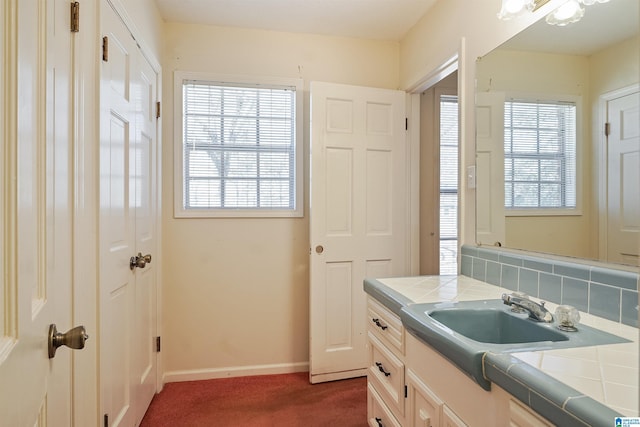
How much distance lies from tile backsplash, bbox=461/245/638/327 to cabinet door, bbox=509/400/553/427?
22.1 inches

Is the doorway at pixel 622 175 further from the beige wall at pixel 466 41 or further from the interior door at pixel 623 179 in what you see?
the beige wall at pixel 466 41

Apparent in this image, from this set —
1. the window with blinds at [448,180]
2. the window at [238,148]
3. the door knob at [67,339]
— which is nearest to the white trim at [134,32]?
the window at [238,148]

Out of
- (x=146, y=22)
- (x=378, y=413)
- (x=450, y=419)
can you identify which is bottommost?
(x=378, y=413)

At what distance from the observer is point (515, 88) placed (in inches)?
58.8

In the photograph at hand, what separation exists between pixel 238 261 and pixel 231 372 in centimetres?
79

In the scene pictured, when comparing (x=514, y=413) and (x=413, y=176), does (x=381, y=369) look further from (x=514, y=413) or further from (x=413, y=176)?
(x=413, y=176)

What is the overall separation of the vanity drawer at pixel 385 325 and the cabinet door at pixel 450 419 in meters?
0.30

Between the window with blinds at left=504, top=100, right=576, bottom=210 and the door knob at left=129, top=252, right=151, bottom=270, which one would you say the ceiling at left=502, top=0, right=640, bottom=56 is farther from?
the door knob at left=129, top=252, right=151, bottom=270

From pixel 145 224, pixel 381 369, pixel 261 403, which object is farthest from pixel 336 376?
pixel 145 224

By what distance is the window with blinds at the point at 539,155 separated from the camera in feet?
4.27

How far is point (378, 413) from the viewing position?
5.13 ft

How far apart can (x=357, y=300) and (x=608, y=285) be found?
1563 millimetres

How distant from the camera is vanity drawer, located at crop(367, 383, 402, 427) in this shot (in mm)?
1405

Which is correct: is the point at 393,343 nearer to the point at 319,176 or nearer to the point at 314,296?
the point at 314,296
